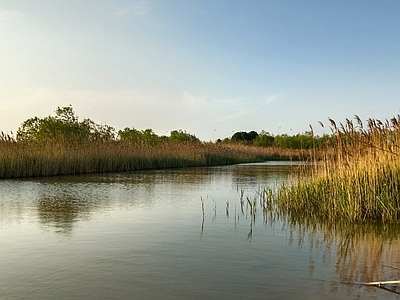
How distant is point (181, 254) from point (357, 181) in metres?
3.21

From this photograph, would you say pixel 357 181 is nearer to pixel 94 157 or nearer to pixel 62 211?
pixel 62 211

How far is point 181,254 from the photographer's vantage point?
4.47 meters

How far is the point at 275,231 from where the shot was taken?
18.9 ft

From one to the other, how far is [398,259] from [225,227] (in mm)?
2400

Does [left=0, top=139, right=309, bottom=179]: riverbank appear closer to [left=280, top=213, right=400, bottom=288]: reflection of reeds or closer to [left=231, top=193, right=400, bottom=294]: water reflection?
[left=231, top=193, right=400, bottom=294]: water reflection

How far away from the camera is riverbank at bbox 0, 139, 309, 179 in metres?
13.5

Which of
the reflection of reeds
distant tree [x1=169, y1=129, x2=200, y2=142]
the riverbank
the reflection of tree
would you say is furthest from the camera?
distant tree [x1=169, y1=129, x2=200, y2=142]

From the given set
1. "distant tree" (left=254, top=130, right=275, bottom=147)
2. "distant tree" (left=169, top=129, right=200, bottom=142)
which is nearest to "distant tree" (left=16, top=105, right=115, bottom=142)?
"distant tree" (left=169, top=129, right=200, bottom=142)

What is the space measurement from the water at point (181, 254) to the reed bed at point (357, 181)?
1.58 feet

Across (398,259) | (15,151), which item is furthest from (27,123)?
(398,259)

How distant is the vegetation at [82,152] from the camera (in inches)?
540

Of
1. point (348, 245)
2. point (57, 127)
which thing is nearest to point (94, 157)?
point (57, 127)

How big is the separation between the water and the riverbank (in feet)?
8.95

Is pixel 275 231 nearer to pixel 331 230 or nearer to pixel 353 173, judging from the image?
pixel 331 230
